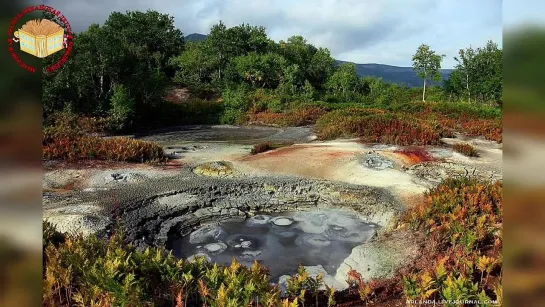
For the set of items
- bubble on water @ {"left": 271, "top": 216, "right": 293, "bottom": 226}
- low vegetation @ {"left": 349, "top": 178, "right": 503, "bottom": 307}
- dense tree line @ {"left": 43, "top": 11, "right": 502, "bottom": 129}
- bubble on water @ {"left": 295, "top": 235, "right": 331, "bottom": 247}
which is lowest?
bubble on water @ {"left": 295, "top": 235, "right": 331, "bottom": 247}

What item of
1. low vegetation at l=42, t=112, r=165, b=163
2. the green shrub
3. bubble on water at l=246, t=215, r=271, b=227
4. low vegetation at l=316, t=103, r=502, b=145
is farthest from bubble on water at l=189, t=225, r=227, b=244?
the green shrub

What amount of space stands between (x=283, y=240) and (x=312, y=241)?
46 cm

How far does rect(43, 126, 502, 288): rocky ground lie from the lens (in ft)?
21.5

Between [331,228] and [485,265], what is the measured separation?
306 cm

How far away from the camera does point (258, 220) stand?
7.67 meters

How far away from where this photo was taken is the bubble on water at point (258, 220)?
24.6 feet

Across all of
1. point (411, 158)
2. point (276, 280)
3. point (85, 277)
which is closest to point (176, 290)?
point (85, 277)

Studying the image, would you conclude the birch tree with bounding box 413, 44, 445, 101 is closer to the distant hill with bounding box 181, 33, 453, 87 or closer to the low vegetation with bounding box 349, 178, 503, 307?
the distant hill with bounding box 181, 33, 453, 87

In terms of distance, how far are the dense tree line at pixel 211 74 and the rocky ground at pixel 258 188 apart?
4.06 m

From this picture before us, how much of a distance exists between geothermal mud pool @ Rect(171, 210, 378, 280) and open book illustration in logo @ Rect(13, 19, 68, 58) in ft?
13.3

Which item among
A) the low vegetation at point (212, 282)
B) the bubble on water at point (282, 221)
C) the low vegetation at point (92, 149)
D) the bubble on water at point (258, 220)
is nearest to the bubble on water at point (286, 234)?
the bubble on water at point (282, 221)

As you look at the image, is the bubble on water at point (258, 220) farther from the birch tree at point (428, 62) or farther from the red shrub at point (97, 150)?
the birch tree at point (428, 62)

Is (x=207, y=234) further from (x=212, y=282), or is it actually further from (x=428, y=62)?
(x=428, y=62)

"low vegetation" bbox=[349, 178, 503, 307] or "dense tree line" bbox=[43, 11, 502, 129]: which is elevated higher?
"dense tree line" bbox=[43, 11, 502, 129]
